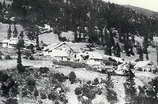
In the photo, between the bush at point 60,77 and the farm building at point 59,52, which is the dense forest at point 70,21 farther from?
the bush at point 60,77

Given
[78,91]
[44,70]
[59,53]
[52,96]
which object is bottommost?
[52,96]

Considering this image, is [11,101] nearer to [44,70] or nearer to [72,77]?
[44,70]

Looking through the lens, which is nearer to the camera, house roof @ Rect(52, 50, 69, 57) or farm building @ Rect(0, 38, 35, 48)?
house roof @ Rect(52, 50, 69, 57)

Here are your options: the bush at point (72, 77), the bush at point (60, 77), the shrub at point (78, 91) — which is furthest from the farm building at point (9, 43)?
the shrub at point (78, 91)

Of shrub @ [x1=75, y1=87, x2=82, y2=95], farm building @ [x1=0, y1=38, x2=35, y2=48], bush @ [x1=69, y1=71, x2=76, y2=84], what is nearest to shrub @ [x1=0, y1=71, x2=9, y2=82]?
bush @ [x1=69, y1=71, x2=76, y2=84]

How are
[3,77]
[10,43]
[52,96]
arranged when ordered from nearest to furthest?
[52,96]
[3,77]
[10,43]

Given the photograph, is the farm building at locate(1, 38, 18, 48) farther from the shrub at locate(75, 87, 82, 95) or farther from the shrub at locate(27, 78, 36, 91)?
the shrub at locate(75, 87, 82, 95)

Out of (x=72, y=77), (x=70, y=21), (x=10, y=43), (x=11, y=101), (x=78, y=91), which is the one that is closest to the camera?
(x=11, y=101)

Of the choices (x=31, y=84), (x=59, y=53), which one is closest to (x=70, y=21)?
(x=59, y=53)

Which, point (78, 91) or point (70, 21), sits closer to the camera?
point (78, 91)
